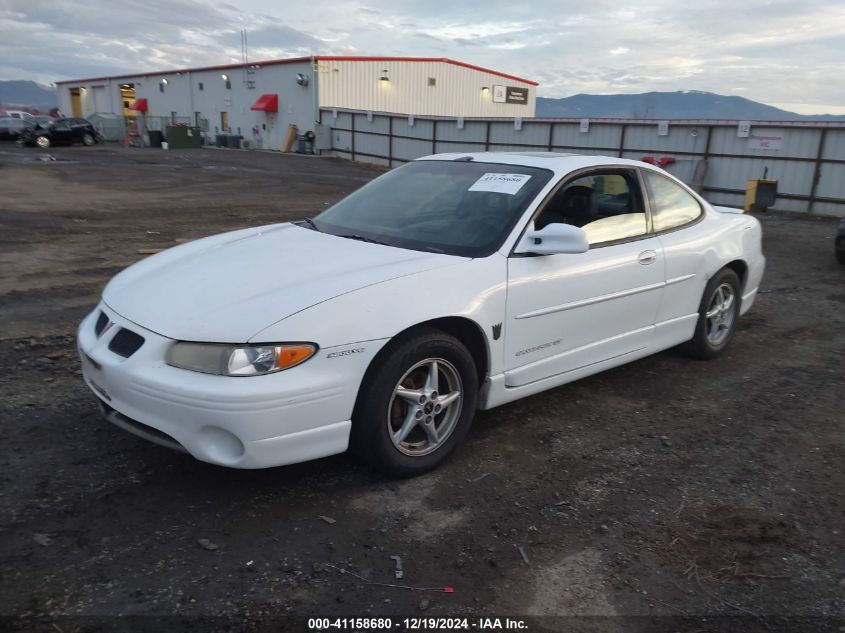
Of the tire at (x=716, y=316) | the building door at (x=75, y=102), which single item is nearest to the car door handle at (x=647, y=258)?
the tire at (x=716, y=316)

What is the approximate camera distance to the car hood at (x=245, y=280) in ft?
9.43

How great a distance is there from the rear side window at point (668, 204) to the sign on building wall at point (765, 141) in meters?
14.6

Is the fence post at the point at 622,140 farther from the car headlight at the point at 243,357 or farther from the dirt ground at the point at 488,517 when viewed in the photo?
the car headlight at the point at 243,357

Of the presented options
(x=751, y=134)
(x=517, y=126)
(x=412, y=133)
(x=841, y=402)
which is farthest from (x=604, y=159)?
(x=412, y=133)

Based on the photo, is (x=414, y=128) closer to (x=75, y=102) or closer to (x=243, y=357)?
(x=243, y=357)

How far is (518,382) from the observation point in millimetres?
3672

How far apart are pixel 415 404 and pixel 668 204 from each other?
8.56 ft

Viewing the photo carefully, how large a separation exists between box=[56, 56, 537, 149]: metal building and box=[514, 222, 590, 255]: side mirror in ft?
114

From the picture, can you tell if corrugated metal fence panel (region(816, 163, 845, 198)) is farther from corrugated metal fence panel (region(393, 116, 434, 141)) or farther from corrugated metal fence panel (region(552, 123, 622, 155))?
corrugated metal fence panel (region(393, 116, 434, 141))

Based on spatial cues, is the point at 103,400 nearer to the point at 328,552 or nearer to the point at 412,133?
the point at 328,552

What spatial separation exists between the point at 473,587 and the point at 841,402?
3297 millimetres

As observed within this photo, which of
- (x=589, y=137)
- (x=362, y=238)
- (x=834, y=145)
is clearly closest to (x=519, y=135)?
(x=589, y=137)

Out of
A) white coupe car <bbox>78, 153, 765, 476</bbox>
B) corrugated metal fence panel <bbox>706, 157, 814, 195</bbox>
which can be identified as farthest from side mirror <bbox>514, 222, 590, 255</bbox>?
corrugated metal fence panel <bbox>706, 157, 814, 195</bbox>

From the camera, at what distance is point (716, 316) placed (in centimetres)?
521
